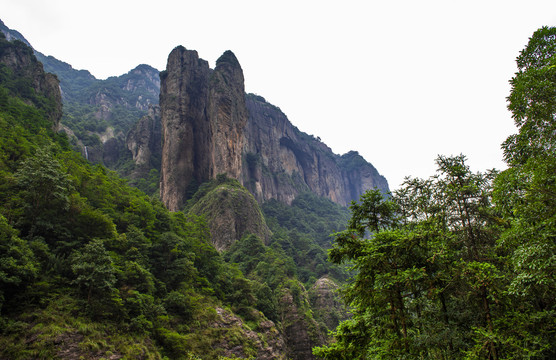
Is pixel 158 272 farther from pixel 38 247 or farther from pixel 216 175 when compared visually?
pixel 216 175

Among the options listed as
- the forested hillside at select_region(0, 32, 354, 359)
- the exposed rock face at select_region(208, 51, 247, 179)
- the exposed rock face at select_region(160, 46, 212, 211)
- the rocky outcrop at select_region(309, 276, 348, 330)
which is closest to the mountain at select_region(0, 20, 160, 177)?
the exposed rock face at select_region(160, 46, 212, 211)

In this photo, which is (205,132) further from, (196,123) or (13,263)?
(13,263)

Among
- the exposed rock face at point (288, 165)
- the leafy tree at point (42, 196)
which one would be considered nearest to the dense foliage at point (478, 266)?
the leafy tree at point (42, 196)

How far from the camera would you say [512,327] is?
28.9 feet

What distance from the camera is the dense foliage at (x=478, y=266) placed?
28.2 ft

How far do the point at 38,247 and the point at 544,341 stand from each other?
26.1 meters

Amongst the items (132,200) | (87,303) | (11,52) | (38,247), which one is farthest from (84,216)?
(11,52)

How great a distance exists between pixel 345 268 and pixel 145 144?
91.2 meters

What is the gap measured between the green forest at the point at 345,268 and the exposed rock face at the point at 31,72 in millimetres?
9700

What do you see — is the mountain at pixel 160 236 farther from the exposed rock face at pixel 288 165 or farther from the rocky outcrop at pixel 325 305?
the exposed rock face at pixel 288 165

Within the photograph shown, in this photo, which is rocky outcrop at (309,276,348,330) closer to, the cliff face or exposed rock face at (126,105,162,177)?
the cliff face

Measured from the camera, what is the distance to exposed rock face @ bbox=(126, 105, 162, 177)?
90.3 meters

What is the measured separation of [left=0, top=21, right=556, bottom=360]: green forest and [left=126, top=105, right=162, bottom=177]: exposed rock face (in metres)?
50.3

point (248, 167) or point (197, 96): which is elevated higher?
point (197, 96)
